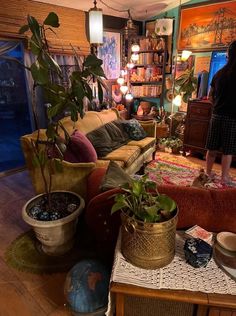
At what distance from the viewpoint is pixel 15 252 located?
1982 mm

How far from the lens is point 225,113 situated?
276 centimetres

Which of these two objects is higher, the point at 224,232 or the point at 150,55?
the point at 150,55

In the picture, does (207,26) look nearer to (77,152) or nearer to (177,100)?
(177,100)

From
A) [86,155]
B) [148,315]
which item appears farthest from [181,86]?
[148,315]

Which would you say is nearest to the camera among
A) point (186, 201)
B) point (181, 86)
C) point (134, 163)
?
point (186, 201)

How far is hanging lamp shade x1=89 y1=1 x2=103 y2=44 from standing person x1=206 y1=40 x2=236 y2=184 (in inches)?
69.0

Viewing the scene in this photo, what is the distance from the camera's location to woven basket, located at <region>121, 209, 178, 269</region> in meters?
0.92

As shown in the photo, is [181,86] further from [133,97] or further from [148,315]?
[148,315]

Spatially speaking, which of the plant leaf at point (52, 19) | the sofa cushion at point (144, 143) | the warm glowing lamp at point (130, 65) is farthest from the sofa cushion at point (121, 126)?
the plant leaf at point (52, 19)

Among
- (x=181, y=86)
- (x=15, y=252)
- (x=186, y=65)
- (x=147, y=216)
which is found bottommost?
(x=15, y=252)

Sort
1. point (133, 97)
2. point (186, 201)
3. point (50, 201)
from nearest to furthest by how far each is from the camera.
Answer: point (186, 201), point (50, 201), point (133, 97)

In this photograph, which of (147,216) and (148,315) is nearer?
(147,216)

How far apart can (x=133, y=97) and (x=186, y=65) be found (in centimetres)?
117

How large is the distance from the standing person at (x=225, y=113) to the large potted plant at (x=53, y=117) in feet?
5.09
